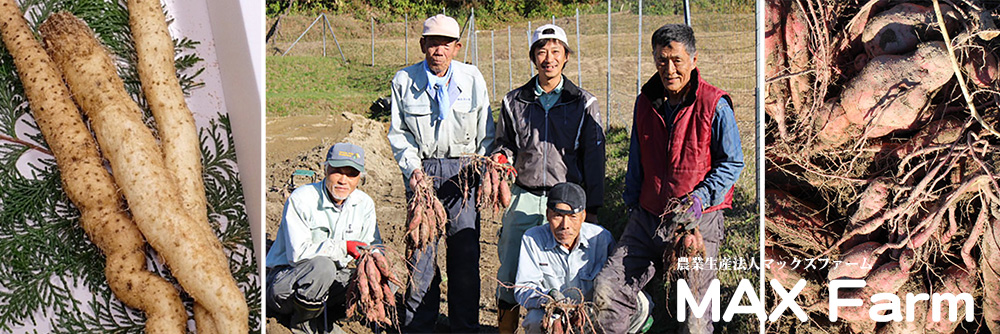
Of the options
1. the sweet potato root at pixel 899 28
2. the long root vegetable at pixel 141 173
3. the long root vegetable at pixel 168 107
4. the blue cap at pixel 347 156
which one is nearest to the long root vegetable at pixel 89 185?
the long root vegetable at pixel 141 173

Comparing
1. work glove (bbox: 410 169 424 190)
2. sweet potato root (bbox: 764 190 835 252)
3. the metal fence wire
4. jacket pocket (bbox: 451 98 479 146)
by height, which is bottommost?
sweet potato root (bbox: 764 190 835 252)

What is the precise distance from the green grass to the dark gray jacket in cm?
59

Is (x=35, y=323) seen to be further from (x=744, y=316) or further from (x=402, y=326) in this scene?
(x=744, y=316)

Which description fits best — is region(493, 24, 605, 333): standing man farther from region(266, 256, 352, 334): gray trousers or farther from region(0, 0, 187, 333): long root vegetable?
region(0, 0, 187, 333): long root vegetable

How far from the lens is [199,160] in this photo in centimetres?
363

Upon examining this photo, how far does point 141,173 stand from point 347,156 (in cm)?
107

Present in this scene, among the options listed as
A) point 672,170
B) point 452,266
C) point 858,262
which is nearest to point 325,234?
point 452,266

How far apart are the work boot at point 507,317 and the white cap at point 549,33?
106 cm

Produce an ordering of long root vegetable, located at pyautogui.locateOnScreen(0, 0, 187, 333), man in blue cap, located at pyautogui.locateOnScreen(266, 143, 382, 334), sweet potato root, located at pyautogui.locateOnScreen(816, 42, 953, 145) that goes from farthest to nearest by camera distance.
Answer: long root vegetable, located at pyautogui.locateOnScreen(0, 0, 187, 333) → sweet potato root, located at pyautogui.locateOnScreen(816, 42, 953, 145) → man in blue cap, located at pyautogui.locateOnScreen(266, 143, 382, 334)

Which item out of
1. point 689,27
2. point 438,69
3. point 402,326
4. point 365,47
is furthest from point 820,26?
point 402,326

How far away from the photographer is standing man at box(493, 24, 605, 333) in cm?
302

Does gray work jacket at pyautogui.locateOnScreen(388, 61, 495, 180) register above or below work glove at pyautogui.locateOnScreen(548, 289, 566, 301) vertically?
above

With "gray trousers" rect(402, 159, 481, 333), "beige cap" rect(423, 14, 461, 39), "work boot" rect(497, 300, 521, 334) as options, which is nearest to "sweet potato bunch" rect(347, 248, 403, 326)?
"gray trousers" rect(402, 159, 481, 333)

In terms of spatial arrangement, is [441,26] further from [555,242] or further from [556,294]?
[556,294]
